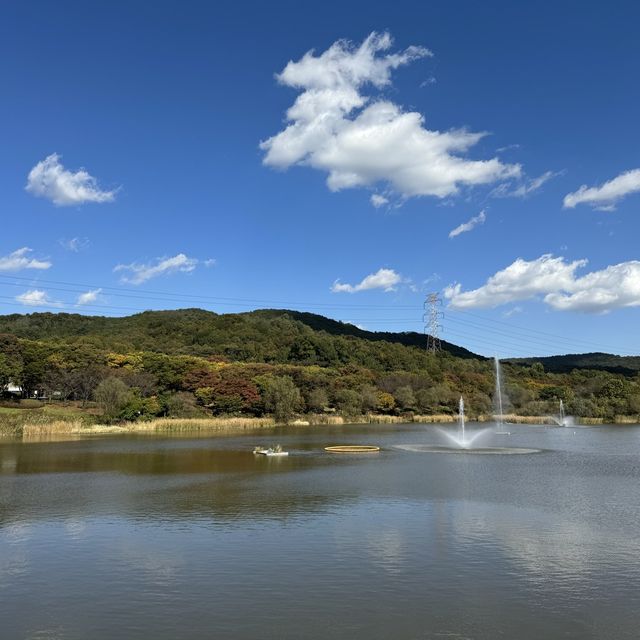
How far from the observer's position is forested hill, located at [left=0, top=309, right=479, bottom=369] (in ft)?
429

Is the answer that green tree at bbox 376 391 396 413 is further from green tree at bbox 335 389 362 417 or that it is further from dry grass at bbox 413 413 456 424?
green tree at bbox 335 389 362 417

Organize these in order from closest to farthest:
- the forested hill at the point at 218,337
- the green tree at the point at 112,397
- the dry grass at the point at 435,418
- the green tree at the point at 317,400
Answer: the green tree at the point at 112,397
the green tree at the point at 317,400
the dry grass at the point at 435,418
the forested hill at the point at 218,337

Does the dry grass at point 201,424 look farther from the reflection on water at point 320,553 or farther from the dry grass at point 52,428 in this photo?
the reflection on water at point 320,553

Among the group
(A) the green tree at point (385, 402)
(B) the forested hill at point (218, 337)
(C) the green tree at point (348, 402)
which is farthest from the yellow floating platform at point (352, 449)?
(B) the forested hill at point (218, 337)

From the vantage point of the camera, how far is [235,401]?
7106cm

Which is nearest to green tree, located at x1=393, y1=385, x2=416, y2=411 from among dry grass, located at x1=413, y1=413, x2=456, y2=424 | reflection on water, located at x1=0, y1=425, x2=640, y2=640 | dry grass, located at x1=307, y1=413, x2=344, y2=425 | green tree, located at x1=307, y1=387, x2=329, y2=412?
dry grass, located at x1=413, y1=413, x2=456, y2=424

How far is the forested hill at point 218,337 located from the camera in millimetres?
130625

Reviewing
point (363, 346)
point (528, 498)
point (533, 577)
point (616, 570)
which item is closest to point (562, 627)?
point (533, 577)

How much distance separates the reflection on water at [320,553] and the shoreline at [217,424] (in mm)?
23433

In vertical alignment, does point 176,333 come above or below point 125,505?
above

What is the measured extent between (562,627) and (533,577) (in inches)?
109

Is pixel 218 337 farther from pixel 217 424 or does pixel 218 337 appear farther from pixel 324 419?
pixel 217 424

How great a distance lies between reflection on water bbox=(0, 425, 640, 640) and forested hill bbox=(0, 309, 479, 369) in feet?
315

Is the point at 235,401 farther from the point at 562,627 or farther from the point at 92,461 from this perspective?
the point at 562,627
